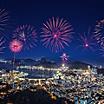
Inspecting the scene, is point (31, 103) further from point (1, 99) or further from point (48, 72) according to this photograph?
point (48, 72)

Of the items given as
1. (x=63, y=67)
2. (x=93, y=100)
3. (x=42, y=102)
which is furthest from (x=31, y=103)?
(x=63, y=67)

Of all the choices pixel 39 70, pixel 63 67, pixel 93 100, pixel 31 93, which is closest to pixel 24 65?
pixel 39 70

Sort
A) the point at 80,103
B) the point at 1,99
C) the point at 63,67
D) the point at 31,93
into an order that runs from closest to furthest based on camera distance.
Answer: the point at 1,99, the point at 31,93, the point at 80,103, the point at 63,67

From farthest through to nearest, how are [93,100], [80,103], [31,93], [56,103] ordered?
[93,100] < [80,103] < [31,93] < [56,103]

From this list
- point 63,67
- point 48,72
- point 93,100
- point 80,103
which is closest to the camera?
point 80,103

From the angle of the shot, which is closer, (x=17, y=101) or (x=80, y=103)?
(x=17, y=101)

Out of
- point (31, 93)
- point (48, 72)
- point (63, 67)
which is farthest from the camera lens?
point (63, 67)

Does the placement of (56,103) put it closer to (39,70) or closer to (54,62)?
(39,70)

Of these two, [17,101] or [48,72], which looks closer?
[17,101]
